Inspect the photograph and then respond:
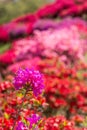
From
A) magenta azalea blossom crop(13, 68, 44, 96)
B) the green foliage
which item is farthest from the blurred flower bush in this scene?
the green foliage

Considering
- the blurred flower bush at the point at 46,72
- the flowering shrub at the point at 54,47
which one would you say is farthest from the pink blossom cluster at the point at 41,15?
the flowering shrub at the point at 54,47

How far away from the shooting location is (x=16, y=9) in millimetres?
30281

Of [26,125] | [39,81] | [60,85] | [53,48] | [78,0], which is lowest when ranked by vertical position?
[26,125]

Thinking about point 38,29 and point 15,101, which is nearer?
point 15,101

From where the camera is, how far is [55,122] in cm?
568

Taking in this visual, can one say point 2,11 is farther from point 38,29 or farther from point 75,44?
point 75,44

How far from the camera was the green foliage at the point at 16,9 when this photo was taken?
2973 centimetres

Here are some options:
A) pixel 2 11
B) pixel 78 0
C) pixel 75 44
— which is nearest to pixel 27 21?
pixel 78 0

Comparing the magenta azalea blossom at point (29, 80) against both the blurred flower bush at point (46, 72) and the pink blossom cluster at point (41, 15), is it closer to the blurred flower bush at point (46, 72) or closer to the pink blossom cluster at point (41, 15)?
the blurred flower bush at point (46, 72)

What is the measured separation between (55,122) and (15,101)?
2.59 feet

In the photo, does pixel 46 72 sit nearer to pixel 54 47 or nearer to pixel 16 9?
pixel 54 47

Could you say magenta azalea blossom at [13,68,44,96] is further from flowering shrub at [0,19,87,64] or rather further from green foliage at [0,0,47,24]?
green foliage at [0,0,47,24]

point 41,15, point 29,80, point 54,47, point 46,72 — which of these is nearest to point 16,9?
point 41,15

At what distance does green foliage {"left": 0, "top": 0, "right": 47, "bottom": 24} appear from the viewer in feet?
97.6
